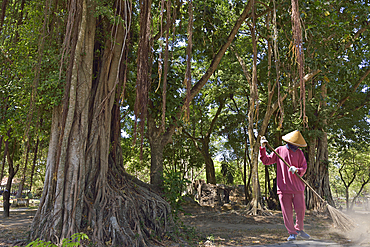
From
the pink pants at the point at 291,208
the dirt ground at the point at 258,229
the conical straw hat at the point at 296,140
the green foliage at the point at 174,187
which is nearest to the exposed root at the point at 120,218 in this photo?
the green foliage at the point at 174,187

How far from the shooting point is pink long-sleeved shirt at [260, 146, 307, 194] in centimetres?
432

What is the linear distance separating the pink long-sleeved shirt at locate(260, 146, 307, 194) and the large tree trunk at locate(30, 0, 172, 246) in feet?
6.44

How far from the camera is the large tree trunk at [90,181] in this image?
13.6ft

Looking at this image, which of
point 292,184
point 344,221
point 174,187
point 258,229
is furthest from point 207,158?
point 344,221

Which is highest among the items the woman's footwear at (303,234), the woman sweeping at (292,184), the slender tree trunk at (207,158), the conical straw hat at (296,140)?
the slender tree trunk at (207,158)

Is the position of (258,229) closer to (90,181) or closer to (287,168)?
(287,168)

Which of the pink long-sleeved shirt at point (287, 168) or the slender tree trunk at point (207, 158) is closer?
the pink long-sleeved shirt at point (287, 168)

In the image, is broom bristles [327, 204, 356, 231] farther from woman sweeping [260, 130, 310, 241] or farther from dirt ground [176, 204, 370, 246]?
woman sweeping [260, 130, 310, 241]

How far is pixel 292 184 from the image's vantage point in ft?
14.1

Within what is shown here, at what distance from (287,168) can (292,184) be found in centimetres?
25

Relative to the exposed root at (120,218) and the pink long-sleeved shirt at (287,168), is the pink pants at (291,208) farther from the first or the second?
the exposed root at (120,218)

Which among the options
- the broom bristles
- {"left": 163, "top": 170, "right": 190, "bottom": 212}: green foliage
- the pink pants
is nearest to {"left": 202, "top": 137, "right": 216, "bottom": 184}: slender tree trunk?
{"left": 163, "top": 170, "right": 190, "bottom": 212}: green foliage

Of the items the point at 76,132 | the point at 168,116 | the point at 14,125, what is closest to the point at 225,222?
the point at 168,116

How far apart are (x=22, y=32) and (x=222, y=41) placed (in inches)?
184
